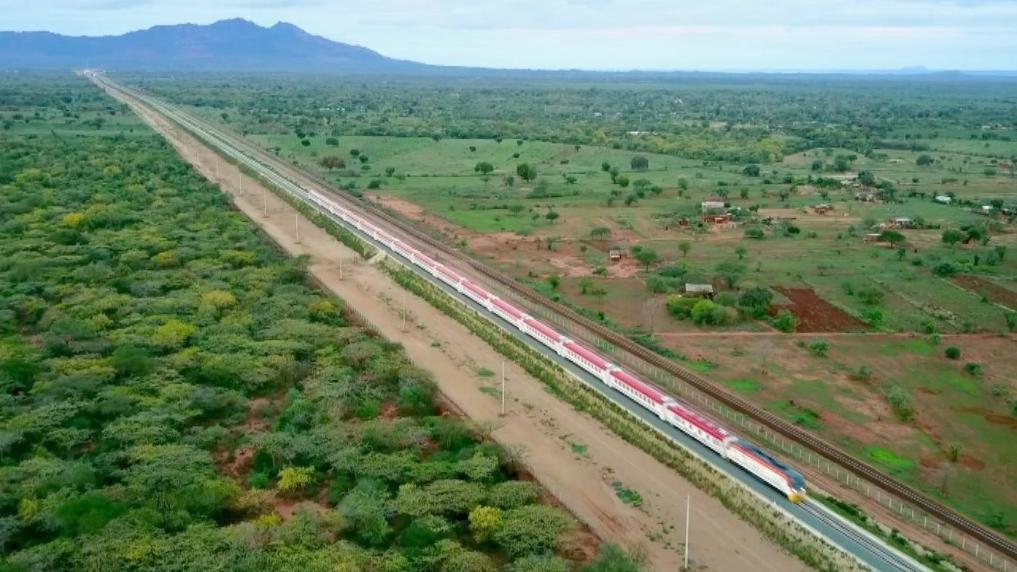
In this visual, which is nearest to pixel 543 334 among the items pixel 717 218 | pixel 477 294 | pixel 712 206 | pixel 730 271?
pixel 477 294

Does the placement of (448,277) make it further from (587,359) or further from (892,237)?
(892,237)

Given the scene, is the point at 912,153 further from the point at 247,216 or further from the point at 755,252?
the point at 247,216

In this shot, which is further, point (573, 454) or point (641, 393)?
point (641, 393)

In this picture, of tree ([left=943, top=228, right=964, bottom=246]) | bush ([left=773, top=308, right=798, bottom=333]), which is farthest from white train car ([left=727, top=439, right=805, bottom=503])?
tree ([left=943, top=228, right=964, bottom=246])

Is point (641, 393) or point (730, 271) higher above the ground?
point (641, 393)

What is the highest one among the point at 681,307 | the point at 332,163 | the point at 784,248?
the point at 681,307

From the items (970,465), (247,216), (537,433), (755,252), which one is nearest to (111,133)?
(247,216)

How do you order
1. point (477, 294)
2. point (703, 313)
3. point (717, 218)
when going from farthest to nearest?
point (717, 218)
point (477, 294)
point (703, 313)
